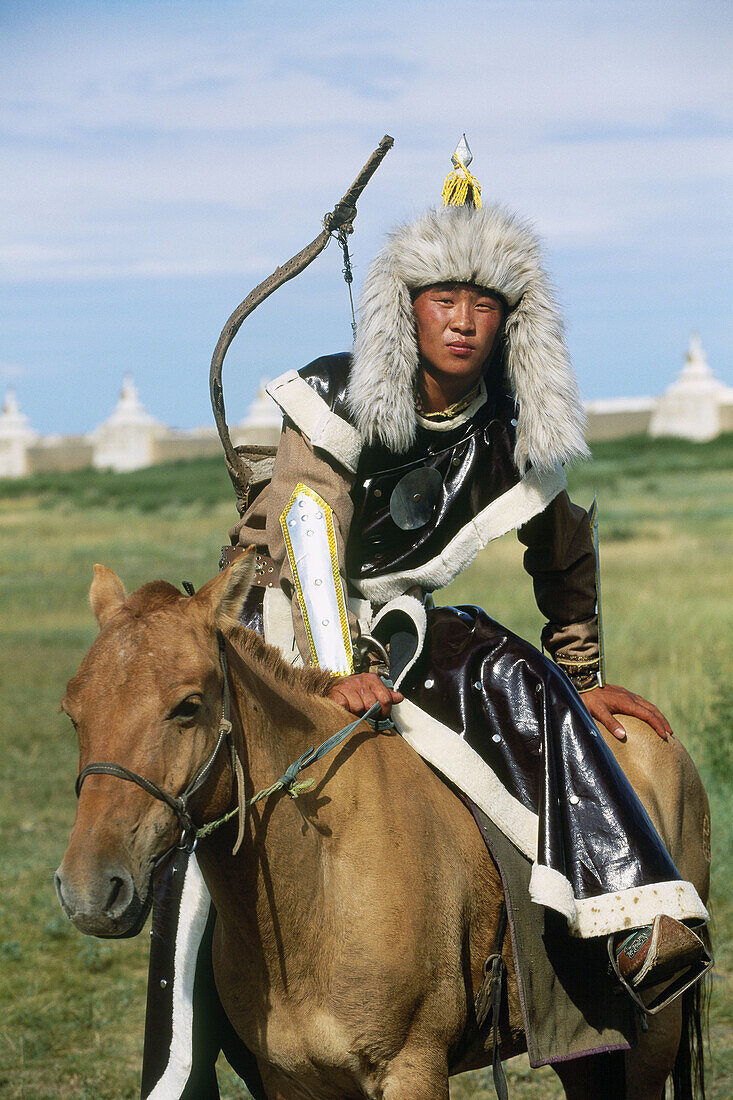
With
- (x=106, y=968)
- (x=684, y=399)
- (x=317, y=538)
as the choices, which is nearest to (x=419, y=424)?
(x=317, y=538)

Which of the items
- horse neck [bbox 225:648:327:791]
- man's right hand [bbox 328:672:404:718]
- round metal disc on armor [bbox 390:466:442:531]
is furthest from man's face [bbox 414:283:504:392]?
horse neck [bbox 225:648:327:791]

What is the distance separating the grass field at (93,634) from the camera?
19.6 ft

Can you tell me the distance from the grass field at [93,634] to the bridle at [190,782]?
7.92ft

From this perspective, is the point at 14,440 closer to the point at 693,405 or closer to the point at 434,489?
the point at 693,405

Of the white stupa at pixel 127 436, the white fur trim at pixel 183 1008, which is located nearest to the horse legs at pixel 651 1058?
the white fur trim at pixel 183 1008

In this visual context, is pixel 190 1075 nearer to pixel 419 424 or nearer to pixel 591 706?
pixel 591 706

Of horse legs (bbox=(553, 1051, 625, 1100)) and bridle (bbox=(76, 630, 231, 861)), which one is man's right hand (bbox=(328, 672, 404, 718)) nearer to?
bridle (bbox=(76, 630, 231, 861))

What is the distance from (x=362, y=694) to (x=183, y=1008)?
1.13m

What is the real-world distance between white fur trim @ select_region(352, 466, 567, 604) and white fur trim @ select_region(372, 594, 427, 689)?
16 centimetres

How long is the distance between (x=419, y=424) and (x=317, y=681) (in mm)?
1008

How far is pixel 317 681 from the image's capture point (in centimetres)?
339

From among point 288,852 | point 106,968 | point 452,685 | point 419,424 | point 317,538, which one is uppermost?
point 419,424

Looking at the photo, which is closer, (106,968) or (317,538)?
(317,538)

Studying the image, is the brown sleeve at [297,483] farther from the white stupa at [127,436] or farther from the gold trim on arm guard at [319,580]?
the white stupa at [127,436]
